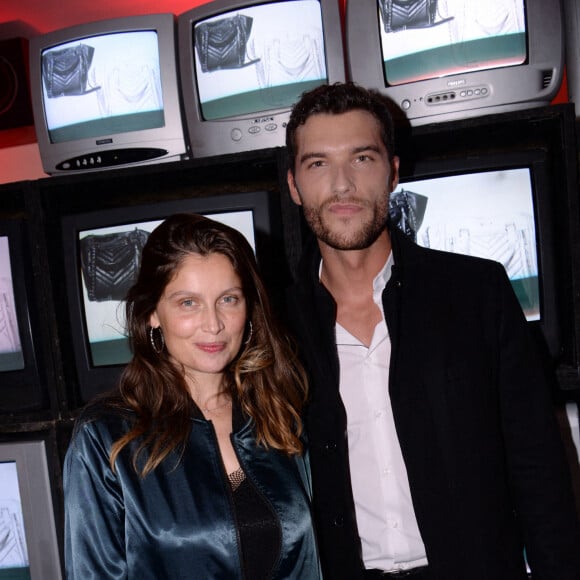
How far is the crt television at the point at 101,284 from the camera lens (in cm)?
180

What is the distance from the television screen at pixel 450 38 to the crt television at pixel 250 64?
0.15 metres

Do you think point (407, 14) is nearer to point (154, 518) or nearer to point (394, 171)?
point (394, 171)

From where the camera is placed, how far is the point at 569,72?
5.60 ft

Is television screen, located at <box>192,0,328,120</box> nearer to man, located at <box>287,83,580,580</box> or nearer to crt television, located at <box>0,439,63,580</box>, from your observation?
man, located at <box>287,83,580,580</box>

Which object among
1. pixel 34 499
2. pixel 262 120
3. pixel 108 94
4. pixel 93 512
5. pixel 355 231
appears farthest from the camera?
pixel 108 94

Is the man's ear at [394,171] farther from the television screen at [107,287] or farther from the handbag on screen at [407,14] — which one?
the television screen at [107,287]

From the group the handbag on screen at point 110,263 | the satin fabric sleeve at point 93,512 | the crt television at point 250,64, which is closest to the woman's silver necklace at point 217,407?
the satin fabric sleeve at point 93,512

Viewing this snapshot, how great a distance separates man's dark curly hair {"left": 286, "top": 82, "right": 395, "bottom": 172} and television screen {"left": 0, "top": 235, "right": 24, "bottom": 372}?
0.84 m

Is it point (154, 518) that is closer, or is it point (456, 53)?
point (154, 518)

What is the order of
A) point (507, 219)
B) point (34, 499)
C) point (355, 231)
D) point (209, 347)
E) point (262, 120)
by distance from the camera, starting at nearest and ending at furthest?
point (209, 347), point (355, 231), point (507, 219), point (34, 499), point (262, 120)

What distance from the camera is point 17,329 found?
1.79 meters

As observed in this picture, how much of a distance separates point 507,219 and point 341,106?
516mm

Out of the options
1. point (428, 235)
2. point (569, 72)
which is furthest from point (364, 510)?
point (569, 72)

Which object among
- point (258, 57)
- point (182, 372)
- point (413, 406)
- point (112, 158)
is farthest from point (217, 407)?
point (258, 57)
